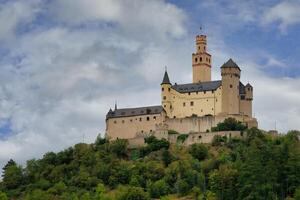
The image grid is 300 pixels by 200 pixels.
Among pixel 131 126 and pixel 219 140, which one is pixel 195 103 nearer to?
pixel 219 140

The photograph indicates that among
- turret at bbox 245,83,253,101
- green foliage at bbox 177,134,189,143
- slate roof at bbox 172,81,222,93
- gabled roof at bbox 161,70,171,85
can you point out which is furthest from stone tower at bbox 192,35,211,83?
green foliage at bbox 177,134,189,143

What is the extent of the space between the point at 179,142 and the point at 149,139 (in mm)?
4063

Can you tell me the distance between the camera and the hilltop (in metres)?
90.1

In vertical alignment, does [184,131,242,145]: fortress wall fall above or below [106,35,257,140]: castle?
below

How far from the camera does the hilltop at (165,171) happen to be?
90.1 meters

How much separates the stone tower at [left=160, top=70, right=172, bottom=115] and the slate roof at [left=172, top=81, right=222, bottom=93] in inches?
54.8

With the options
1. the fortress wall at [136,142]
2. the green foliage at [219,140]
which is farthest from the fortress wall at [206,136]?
the fortress wall at [136,142]

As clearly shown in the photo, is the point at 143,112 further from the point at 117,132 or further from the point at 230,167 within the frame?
the point at 230,167

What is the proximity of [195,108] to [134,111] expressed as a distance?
362 inches

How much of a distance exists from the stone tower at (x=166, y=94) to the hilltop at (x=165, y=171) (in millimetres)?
5477

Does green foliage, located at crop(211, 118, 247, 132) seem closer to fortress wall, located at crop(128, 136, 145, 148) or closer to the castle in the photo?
the castle

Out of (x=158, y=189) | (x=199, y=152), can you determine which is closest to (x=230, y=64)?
(x=199, y=152)

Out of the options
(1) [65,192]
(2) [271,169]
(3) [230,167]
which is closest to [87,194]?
(1) [65,192]

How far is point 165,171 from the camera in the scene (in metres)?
113
